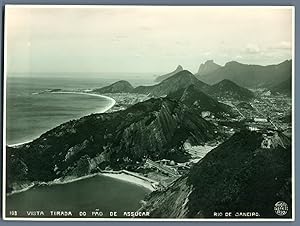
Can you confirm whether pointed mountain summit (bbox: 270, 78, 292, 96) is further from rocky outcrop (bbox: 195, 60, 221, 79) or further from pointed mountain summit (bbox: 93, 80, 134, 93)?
pointed mountain summit (bbox: 93, 80, 134, 93)

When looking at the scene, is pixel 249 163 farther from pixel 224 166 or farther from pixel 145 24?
pixel 145 24

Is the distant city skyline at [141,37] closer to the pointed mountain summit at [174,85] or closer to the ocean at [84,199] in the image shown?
the pointed mountain summit at [174,85]

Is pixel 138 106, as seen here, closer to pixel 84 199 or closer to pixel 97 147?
pixel 97 147

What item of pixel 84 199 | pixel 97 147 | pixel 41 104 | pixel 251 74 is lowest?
pixel 84 199

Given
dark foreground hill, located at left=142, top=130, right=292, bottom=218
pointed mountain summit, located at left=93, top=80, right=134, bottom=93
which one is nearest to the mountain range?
pointed mountain summit, located at left=93, top=80, right=134, bottom=93

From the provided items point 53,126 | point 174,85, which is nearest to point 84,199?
point 53,126

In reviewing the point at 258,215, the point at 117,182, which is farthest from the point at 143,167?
the point at 258,215

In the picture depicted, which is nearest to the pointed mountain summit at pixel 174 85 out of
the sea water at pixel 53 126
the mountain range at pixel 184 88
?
the mountain range at pixel 184 88
